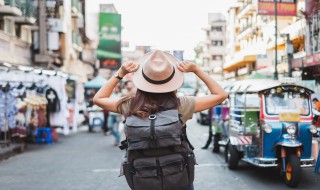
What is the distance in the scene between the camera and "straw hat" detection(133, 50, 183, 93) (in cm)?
331

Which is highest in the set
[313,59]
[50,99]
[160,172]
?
[313,59]

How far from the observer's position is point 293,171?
783cm

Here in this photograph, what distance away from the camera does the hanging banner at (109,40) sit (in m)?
38.7

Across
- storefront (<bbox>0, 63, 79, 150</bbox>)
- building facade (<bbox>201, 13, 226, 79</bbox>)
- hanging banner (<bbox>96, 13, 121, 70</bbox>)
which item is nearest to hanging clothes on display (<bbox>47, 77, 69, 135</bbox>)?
storefront (<bbox>0, 63, 79, 150</bbox>)

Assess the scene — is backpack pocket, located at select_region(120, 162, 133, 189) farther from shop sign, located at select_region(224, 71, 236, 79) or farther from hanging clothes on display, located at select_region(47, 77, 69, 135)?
shop sign, located at select_region(224, 71, 236, 79)

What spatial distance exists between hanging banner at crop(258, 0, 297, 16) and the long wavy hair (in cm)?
2144

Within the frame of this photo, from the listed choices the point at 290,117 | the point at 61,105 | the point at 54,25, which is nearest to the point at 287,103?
the point at 290,117

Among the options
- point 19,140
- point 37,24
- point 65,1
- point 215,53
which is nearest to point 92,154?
point 19,140

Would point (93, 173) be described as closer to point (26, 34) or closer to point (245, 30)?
point (26, 34)

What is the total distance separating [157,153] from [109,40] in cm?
3777

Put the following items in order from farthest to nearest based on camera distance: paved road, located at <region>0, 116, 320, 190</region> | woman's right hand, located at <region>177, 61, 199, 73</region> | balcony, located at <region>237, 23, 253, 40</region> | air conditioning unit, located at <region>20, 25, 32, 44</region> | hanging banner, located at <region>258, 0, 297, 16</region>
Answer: balcony, located at <region>237, 23, 253, 40</region>, hanging banner, located at <region>258, 0, 297, 16</region>, air conditioning unit, located at <region>20, 25, 32, 44</region>, paved road, located at <region>0, 116, 320, 190</region>, woman's right hand, located at <region>177, 61, 199, 73</region>

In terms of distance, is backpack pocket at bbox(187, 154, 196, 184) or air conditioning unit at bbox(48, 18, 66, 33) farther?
air conditioning unit at bbox(48, 18, 66, 33)

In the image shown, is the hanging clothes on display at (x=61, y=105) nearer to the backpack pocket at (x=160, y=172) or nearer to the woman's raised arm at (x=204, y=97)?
the woman's raised arm at (x=204, y=97)

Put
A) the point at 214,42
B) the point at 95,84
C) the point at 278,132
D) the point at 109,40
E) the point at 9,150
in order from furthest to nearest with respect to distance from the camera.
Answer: the point at 214,42 → the point at 109,40 → the point at 95,84 → the point at 9,150 → the point at 278,132
